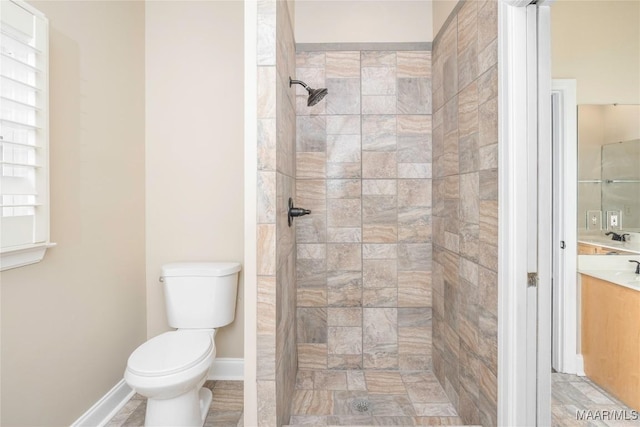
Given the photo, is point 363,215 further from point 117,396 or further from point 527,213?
point 117,396

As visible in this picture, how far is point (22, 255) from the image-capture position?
1458 millimetres

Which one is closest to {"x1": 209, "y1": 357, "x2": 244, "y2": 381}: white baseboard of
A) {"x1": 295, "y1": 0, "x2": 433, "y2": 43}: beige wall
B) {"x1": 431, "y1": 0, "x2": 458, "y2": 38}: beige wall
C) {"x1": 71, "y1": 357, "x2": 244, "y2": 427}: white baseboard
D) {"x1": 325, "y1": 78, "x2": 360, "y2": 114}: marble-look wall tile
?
{"x1": 71, "y1": 357, "x2": 244, "y2": 427}: white baseboard

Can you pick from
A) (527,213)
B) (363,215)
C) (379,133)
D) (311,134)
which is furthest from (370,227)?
(527,213)

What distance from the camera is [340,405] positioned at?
204cm

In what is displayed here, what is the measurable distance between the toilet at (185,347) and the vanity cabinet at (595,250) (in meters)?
1.64

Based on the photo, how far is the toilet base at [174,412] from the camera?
171 cm

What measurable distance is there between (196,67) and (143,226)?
114 cm

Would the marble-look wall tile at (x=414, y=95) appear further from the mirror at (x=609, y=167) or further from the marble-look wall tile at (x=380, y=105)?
the mirror at (x=609, y=167)

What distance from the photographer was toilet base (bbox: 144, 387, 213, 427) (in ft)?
5.60

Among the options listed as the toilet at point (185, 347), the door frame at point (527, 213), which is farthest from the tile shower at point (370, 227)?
the door frame at point (527, 213)

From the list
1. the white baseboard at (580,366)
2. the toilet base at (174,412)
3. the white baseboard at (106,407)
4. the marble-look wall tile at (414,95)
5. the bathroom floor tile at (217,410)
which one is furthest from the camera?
the marble-look wall tile at (414,95)

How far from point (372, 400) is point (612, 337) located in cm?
138

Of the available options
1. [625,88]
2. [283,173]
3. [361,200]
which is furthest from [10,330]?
[625,88]

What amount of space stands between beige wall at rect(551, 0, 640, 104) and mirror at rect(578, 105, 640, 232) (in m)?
0.05
